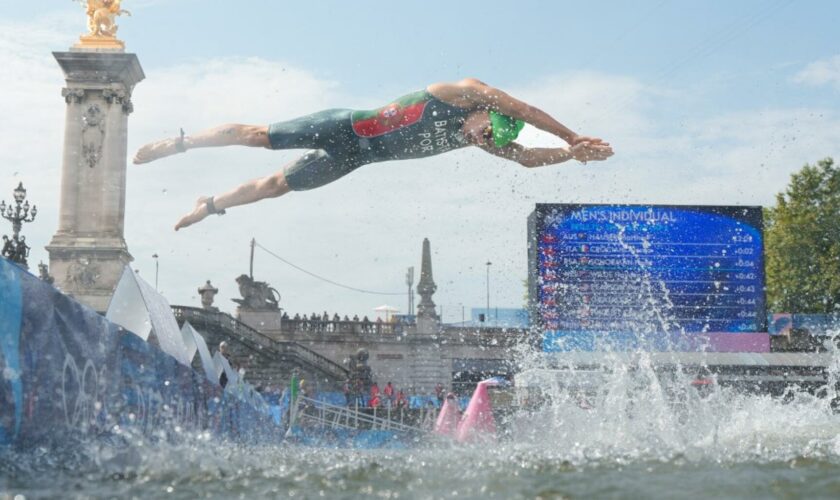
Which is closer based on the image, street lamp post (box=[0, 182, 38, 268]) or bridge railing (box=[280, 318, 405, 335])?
street lamp post (box=[0, 182, 38, 268])

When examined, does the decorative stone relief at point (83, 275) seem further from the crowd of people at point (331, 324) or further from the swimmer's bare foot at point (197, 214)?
the swimmer's bare foot at point (197, 214)

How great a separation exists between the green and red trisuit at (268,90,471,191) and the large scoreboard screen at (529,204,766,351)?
2022 cm

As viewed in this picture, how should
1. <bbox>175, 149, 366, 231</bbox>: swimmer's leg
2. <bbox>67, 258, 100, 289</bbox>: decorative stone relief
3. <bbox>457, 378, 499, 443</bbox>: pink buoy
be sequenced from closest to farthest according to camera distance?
<bbox>175, 149, 366, 231</bbox>: swimmer's leg, <bbox>457, 378, 499, 443</bbox>: pink buoy, <bbox>67, 258, 100, 289</bbox>: decorative stone relief

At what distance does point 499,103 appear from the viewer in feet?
33.8

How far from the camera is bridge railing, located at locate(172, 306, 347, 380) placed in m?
48.0

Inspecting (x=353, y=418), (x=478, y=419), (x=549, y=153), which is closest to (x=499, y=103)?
(x=549, y=153)

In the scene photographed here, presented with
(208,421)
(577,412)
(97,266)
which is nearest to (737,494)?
(208,421)

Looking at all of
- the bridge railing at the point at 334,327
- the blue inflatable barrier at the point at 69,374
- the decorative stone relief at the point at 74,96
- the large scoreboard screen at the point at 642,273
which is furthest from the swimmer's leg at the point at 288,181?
Answer: the bridge railing at the point at 334,327

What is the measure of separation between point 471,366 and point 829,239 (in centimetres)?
1992

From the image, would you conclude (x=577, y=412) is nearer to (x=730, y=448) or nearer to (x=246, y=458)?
(x=730, y=448)

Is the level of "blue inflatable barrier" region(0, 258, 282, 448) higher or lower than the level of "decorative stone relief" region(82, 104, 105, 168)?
lower

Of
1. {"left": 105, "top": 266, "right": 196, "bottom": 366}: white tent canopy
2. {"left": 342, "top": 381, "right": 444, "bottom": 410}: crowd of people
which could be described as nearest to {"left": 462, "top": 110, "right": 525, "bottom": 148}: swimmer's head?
{"left": 105, "top": 266, "right": 196, "bottom": 366}: white tent canopy

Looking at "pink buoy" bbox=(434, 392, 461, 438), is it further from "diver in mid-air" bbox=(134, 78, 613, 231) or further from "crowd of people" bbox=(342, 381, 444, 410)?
"diver in mid-air" bbox=(134, 78, 613, 231)

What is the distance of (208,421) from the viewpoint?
12312mm
